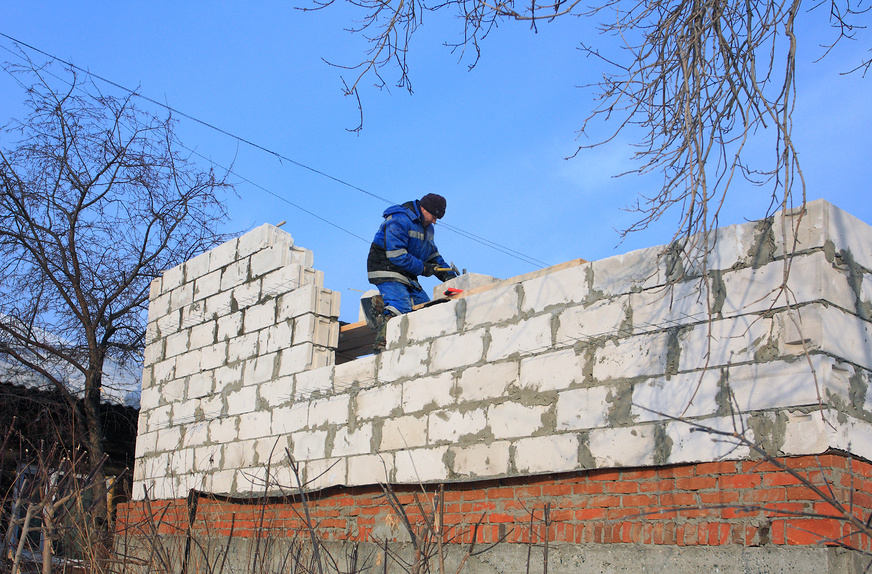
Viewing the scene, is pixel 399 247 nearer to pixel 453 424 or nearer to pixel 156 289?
pixel 453 424

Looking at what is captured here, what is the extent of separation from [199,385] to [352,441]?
255 cm

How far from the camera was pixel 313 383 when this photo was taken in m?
6.82

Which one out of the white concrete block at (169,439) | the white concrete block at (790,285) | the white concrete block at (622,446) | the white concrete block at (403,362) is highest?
the white concrete block at (790,285)

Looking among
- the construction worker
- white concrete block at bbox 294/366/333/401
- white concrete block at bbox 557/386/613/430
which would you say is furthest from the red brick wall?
the construction worker

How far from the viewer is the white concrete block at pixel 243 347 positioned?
7613 millimetres

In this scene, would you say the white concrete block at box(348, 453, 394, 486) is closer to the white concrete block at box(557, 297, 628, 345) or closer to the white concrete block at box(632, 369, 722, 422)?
the white concrete block at box(557, 297, 628, 345)

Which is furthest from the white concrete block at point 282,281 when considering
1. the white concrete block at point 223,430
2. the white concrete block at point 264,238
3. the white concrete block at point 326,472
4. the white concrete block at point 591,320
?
the white concrete block at point 591,320

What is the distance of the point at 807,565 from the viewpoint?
373cm

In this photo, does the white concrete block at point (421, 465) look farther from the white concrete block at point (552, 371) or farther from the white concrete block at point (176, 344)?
the white concrete block at point (176, 344)

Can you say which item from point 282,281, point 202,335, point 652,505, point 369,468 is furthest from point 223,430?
point 652,505

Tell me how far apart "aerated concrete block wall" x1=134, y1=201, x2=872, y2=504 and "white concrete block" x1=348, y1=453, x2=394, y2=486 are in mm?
15

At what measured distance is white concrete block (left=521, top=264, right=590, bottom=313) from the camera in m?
5.16

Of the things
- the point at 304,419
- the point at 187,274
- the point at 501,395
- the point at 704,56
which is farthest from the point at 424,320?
the point at 187,274

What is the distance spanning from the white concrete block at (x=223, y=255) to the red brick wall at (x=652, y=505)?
3.08 meters
